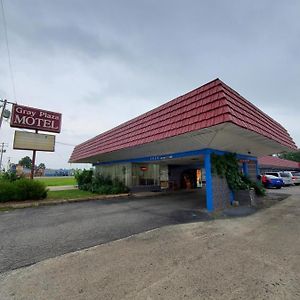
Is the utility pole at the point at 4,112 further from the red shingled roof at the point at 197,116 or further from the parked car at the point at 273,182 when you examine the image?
the parked car at the point at 273,182

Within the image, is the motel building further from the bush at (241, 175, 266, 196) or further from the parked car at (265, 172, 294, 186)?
the parked car at (265, 172, 294, 186)

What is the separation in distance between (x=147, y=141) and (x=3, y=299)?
8.88 meters

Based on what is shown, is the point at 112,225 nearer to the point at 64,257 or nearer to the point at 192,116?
the point at 64,257

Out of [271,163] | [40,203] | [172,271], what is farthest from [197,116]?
[271,163]

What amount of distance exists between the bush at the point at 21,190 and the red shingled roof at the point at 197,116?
616 cm

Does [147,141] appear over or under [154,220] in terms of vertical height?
over

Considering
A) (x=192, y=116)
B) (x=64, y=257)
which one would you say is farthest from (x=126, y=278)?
(x=192, y=116)

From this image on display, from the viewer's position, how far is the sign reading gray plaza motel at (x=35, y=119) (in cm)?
1662

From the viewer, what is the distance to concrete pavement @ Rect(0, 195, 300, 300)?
3.10m

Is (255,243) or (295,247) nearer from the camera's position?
(295,247)

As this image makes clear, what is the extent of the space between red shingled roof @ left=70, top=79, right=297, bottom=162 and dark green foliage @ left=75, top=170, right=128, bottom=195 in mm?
4797

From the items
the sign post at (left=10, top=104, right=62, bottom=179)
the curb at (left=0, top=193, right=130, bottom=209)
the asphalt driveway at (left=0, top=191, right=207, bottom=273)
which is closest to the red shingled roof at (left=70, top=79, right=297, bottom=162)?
the asphalt driveway at (left=0, top=191, right=207, bottom=273)

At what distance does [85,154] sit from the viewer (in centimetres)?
2094

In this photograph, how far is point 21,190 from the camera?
12.3 m
